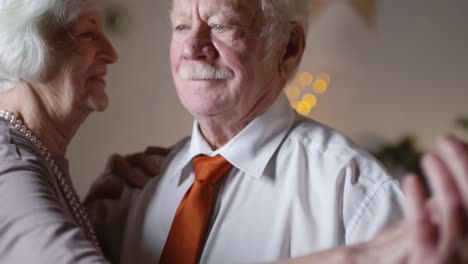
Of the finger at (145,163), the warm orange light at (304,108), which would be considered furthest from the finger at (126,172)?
the warm orange light at (304,108)

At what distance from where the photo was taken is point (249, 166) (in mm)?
1238

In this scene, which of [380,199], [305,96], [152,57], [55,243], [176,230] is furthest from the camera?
[305,96]

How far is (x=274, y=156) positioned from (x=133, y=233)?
37 centimetres

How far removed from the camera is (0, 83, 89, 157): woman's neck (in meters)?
1.16

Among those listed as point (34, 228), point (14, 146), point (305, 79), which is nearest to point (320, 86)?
point (305, 79)

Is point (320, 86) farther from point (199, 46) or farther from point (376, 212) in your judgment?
point (376, 212)

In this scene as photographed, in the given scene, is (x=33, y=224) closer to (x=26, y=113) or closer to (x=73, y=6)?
(x=26, y=113)

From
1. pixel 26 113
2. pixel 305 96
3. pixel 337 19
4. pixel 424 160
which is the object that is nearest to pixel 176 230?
pixel 26 113

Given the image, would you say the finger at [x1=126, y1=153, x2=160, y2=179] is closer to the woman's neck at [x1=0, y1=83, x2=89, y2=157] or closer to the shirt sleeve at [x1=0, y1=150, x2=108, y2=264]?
the woman's neck at [x1=0, y1=83, x2=89, y2=157]

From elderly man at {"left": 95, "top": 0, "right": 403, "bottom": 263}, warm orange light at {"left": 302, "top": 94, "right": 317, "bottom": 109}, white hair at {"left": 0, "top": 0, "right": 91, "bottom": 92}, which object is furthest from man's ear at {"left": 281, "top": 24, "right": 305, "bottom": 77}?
warm orange light at {"left": 302, "top": 94, "right": 317, "bottom": 109}

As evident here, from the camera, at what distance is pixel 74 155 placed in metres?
2.77

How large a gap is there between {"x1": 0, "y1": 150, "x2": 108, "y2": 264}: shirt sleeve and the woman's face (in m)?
0.29

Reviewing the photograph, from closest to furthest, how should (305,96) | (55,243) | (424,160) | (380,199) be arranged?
1. (424,160)
2. (55,243)
3. (380,199)
4. (305,96)

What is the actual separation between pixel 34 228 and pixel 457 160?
606 millimetres
